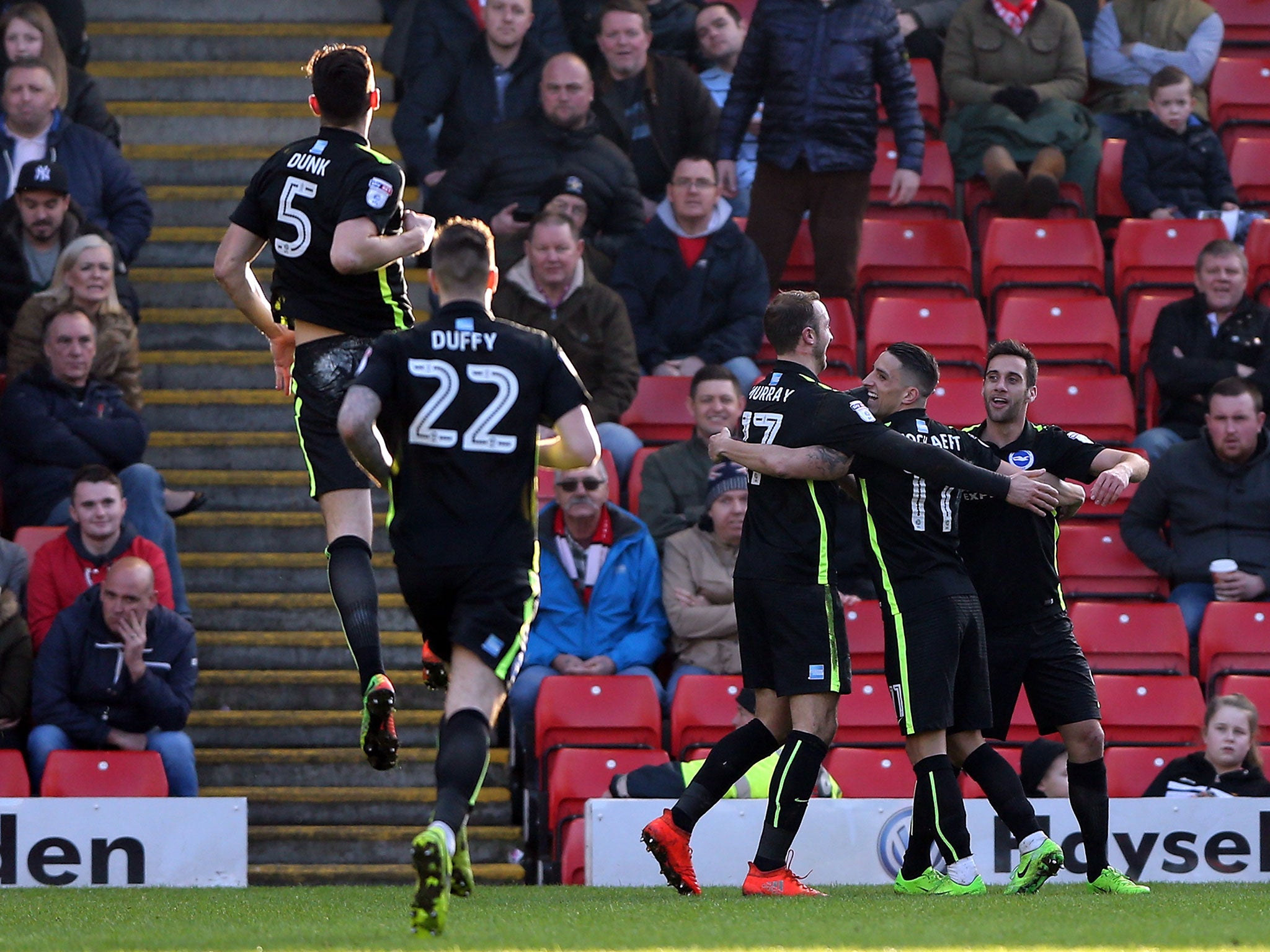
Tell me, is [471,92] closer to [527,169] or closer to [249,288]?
[527,169]

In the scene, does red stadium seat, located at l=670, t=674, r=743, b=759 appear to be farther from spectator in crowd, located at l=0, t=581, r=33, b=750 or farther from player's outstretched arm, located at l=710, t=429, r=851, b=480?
spectator in crowd, located at l=0, t=581, r=33, b=750

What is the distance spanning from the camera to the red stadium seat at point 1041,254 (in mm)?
12945

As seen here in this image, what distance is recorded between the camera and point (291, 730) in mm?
10812

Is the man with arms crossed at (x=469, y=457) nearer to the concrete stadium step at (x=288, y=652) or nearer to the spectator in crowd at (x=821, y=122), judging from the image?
the concrete stadium step at (x=288, y=652)

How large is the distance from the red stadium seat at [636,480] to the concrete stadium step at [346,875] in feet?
7.31

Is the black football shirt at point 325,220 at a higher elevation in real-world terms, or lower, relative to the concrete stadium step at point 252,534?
higher

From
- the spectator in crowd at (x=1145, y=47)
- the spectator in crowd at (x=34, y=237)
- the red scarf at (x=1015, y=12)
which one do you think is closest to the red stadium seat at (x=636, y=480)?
the spectator in crowd at (x=34, y=237)

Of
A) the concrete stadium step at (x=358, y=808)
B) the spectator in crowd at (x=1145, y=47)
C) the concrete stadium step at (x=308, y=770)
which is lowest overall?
the concrete stadium step at (x=358, y=808)

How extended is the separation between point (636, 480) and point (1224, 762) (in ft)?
11.8

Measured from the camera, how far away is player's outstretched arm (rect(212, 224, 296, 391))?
744cm

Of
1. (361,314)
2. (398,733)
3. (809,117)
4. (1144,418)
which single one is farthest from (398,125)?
(361,314)

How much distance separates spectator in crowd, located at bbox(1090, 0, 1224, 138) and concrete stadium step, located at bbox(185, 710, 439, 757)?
658 centimetres

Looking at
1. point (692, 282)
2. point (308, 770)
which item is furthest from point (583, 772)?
point (692, 282)

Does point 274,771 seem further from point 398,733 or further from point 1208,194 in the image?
point 1208,194
